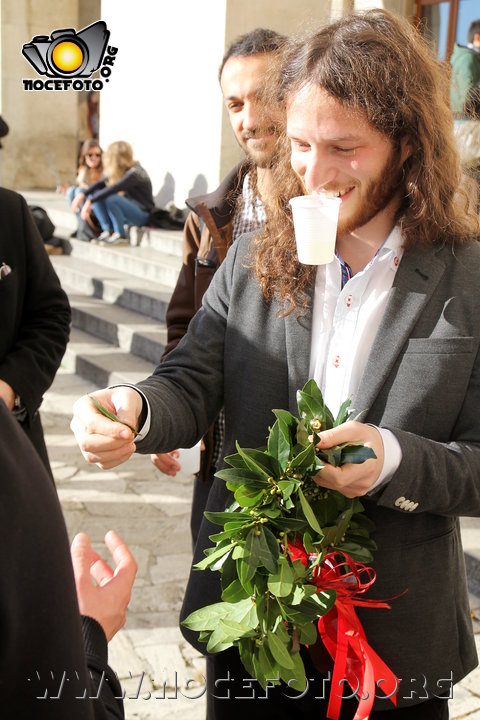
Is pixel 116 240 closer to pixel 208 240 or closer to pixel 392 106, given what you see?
pixel 208 240

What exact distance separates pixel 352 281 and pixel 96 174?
→ 1026cm

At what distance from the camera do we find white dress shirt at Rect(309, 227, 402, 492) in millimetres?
1746

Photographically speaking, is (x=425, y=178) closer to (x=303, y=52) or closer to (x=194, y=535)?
(x=303, y=52)

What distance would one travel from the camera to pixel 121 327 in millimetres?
7367

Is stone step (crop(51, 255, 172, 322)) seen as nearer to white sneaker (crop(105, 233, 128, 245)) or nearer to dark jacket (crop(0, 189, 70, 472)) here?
white sneaker (crop(105, 233, 128, 245))

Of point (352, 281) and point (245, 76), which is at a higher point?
point (245, 76)

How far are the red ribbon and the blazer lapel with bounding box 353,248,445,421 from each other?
317mm

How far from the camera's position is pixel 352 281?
175cm

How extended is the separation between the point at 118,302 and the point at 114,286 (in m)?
0.18

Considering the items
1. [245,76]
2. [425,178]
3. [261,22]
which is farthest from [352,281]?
[261,22]

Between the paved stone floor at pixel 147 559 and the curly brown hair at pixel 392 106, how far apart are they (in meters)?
1.13

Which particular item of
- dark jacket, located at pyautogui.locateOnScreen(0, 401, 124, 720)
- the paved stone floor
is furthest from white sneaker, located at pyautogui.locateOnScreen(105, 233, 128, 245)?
dark jacket, located at pyautogui.locateOnScreen(0, 401, 124, 720)

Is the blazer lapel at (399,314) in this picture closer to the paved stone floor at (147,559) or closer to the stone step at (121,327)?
the paved stone floor at (147,559)

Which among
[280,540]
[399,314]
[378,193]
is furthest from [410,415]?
[378,193]
